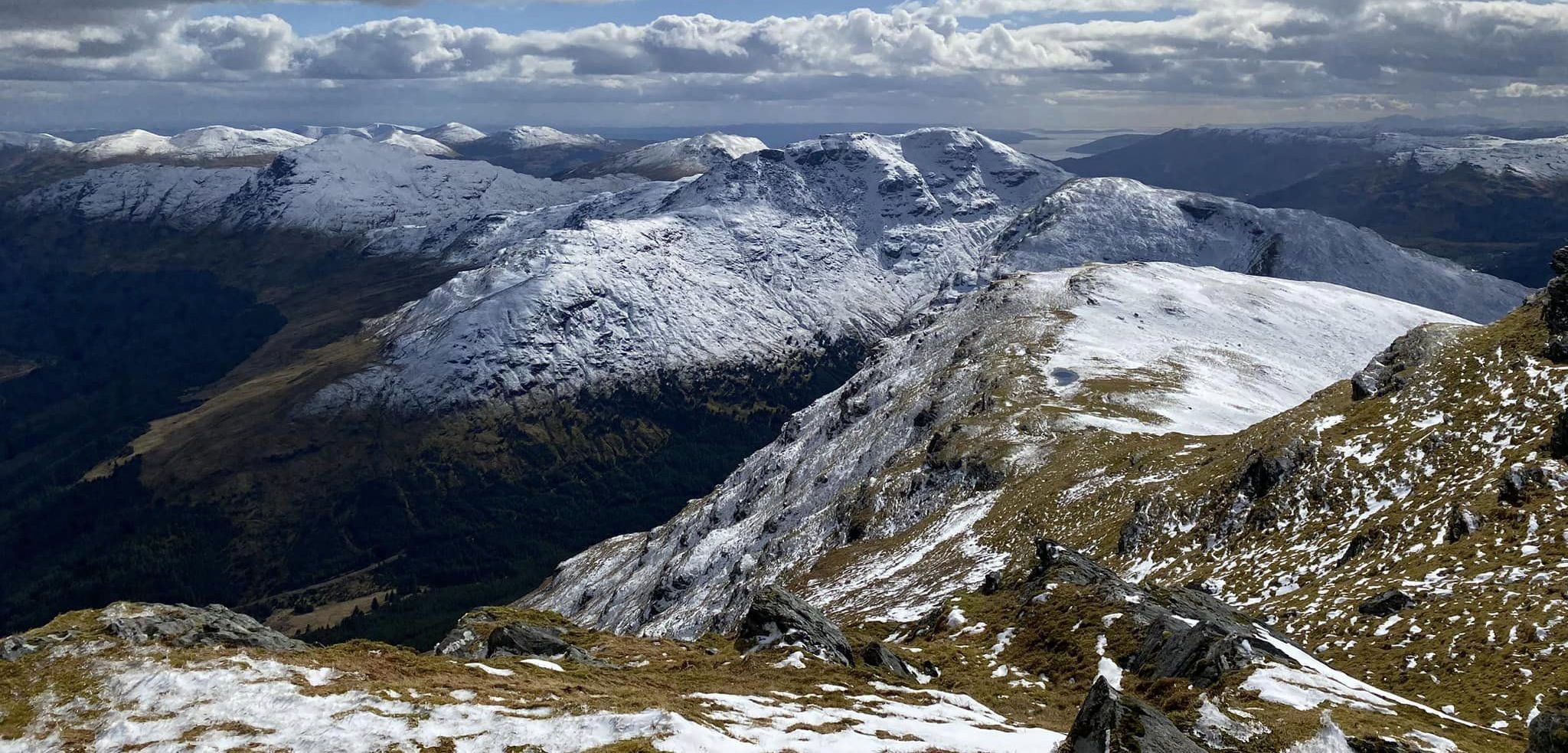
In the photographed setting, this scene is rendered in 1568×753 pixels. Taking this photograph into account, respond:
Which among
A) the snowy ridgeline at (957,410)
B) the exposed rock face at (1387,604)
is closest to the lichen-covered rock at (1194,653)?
the exposed rock face at (1387,604)

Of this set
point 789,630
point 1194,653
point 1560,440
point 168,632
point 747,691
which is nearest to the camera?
point 1194,653

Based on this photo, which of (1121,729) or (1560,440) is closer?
(1121,729)

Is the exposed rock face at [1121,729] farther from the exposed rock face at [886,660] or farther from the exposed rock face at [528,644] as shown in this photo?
the exposed rock face at [528,644]

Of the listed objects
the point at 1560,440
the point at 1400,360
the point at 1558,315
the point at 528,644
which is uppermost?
the point at 1558,315

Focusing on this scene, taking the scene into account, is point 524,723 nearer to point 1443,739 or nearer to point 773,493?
point 1443,739

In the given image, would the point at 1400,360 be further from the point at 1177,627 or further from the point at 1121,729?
the point at 1121,729

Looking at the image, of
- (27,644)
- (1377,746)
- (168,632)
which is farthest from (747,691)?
(27,644)
